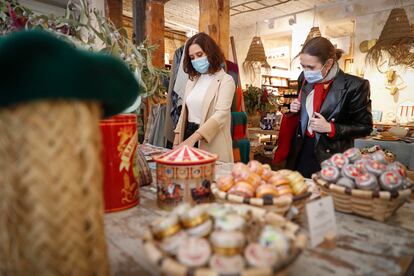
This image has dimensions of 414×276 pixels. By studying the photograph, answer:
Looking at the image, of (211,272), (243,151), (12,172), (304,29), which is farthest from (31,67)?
(304,29)

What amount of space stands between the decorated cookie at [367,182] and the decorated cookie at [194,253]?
50cm

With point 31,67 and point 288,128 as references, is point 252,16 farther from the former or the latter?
point 31,67

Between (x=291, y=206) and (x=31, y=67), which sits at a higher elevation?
(x=31, y=67)

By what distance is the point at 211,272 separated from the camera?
0.39 meters

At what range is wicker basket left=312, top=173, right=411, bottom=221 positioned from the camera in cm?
71

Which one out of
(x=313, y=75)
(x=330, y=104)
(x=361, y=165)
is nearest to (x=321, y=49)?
(x=313, y=75)

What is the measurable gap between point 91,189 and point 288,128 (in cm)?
160

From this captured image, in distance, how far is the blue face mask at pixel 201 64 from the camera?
5.93ft

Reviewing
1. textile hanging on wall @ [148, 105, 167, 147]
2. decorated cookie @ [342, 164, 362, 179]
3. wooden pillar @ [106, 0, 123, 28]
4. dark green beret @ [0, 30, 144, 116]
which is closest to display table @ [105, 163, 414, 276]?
decorated cookie @ [342, 164, 362, 179]

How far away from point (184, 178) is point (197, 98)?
1.15 m

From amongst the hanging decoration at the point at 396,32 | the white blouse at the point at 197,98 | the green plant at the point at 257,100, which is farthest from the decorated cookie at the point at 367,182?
the hanging decoration at the point at 396,32

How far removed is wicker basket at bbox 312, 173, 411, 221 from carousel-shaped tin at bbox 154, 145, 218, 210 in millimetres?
344

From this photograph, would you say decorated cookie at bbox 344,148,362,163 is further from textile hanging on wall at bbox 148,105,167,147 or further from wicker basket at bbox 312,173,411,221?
textile hanging on wall at bbox 148,105,167,147

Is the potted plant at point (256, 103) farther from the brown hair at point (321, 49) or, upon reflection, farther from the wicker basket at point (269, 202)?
the wicker basket at point (269, 202)
